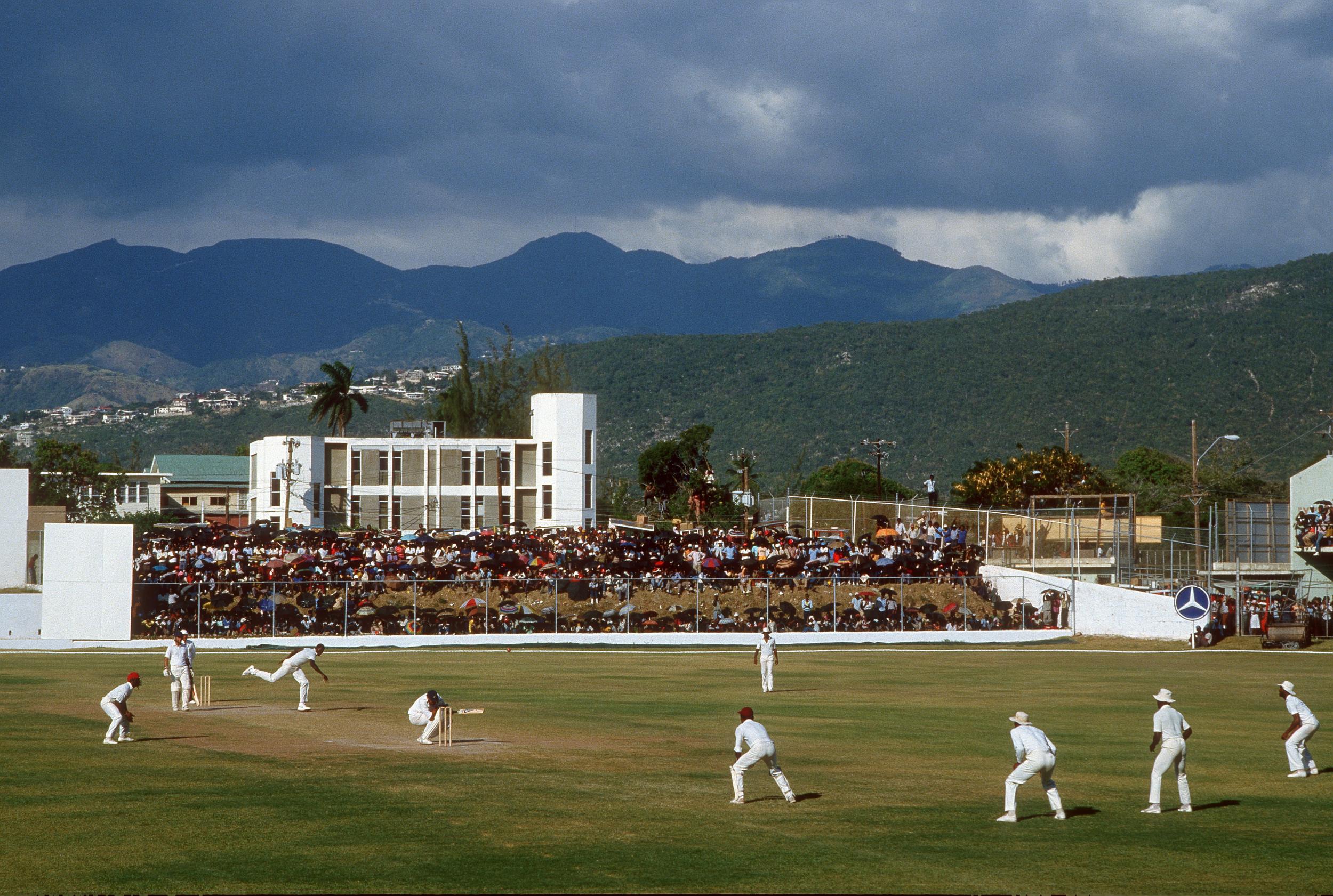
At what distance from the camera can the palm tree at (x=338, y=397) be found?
409 ft

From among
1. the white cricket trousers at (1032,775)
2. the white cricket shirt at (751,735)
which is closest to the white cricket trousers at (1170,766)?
the white cricket trousers at (1032,775)

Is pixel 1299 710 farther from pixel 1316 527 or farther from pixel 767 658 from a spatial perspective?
pixel 1316 527

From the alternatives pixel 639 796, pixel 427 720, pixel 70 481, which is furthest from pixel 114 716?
pixel 70 481

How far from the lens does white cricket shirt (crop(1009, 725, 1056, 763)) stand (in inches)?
720

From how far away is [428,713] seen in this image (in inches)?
1069

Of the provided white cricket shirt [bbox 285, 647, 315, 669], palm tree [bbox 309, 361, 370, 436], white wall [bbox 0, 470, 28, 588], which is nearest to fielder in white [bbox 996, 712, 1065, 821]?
white cricket shirt [bbox 285, 647, 315, 669]

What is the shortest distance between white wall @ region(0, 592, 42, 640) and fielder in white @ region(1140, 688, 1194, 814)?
189 feet

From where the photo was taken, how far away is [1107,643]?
58.5 metres

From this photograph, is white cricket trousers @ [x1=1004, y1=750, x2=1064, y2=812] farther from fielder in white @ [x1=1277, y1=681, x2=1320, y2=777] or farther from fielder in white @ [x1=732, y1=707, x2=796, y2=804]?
fielder in white @ [x1=1277, y1=681, x2=1320, y2=777]

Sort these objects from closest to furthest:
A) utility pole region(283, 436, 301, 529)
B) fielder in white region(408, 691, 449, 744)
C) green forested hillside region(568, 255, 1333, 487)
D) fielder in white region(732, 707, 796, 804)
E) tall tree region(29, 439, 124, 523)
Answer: fielder in white region(732, 707, 796, 804) < fielder in white region(408, 691, 449, 744) < utility pole region(283, 436, 301, 529) < tall tree region(29, 439, 124, 523) < green forested hillside region(568, 255, 1333, 487)

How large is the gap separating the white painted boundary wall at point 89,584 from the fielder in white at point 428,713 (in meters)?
39.5

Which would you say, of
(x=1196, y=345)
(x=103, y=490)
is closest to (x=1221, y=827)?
(x=103, y=490)

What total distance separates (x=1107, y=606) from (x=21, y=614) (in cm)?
4954

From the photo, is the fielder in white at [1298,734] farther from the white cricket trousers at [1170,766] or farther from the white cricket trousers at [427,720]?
the white cricket trousers at [427,720]
